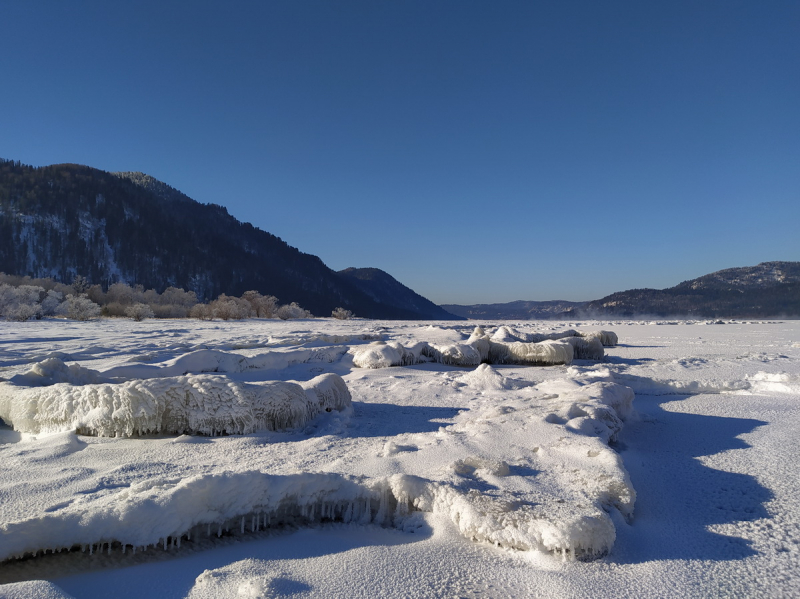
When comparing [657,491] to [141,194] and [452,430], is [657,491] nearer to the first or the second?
[452,430]

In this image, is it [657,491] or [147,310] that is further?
[147,310]

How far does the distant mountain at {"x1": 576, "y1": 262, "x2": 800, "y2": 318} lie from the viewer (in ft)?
187

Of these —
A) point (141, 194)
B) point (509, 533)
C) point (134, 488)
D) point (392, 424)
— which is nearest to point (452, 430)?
point (392, 424)

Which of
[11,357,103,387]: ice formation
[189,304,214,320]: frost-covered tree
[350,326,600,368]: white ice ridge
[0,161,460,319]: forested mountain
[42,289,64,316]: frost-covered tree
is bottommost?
[350,326,600,368]: white ice ridge

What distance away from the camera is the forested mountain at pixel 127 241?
62.2m

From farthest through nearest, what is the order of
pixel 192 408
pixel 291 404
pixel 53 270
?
1. pixel 53 270
2. pixel 291 404
3. pixel 192 408

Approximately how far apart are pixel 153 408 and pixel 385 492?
6.87 ft

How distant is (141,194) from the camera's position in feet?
281

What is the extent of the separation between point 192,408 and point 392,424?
168 centimetres

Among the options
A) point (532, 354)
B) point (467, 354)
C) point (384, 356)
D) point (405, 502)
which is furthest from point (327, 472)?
point (532, 354)

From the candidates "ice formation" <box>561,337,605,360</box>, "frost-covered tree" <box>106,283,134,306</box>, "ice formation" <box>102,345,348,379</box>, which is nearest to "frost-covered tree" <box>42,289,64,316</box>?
"frost-covered tree" <box>106,283,134,306</box>

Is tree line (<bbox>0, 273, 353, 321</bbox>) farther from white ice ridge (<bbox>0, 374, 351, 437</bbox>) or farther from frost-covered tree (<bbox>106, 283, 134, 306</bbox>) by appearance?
white ice ridge (<bbox>0, 374, 351, 437</bbox>)

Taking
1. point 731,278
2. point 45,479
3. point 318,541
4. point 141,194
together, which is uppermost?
point 141,194

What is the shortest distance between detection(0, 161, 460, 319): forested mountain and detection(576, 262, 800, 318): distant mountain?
169 feet
